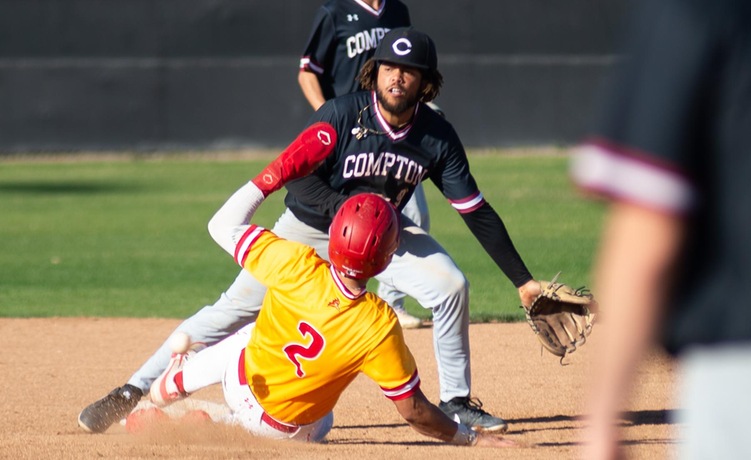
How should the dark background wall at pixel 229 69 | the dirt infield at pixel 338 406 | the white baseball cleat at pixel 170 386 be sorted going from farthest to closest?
1. the dark background wall at pixel 229 69
2. the white baseball cleat at pixel 170 386
3. the dirt infield at pixel 338 406

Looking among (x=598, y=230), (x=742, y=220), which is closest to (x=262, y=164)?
(x=598, y=230)

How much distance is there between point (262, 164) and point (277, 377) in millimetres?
13619

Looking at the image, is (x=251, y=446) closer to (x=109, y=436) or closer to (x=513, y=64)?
(x=109, y=436)

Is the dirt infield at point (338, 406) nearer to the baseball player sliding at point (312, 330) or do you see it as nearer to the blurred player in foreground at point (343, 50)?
the baseball player sliding at point (312, 330)

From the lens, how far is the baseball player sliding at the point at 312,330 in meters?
3.80

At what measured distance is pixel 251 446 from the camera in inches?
162

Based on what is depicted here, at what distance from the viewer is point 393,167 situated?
15.2ft

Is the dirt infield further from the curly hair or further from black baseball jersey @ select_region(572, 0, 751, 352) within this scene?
black baseball jersey @ select_region(572, 0, 751, 352)

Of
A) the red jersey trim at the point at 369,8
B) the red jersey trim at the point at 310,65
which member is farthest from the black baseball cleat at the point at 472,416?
the red jersey trim at the point at 369,8

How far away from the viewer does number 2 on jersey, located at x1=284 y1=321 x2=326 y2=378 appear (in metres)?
3.85

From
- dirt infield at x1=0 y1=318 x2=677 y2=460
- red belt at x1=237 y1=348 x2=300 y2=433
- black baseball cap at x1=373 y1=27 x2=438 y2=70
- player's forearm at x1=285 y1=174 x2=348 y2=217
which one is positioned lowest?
dirt infield at x1=0 y1=318 x2=677 y2=460

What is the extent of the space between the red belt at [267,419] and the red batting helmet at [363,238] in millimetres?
572

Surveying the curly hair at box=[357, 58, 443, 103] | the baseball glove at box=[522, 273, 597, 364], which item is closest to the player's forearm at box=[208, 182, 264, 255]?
the curly hair at box=[357, 58, 443, 103]

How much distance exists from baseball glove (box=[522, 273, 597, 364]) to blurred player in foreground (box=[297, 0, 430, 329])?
1.79 meters
